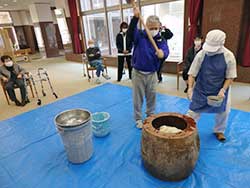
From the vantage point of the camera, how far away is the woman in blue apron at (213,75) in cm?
166

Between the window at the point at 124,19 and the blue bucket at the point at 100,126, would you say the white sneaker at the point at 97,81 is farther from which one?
the blue bucket at the point at 100,126

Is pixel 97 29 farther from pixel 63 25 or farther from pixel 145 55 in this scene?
pixel 145 55

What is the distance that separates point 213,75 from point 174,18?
11.2 ft

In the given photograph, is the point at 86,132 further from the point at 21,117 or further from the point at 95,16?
the point at 95,16

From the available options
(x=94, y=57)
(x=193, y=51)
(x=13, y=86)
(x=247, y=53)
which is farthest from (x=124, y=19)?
(x=13, y=86)

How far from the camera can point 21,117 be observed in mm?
2961

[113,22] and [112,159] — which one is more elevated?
[113,22]

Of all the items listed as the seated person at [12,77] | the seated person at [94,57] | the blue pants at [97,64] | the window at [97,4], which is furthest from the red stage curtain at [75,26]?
the seated person at [12,77]

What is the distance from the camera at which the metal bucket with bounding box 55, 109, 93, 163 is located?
5.55 feet

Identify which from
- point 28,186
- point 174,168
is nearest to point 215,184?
point 174,168

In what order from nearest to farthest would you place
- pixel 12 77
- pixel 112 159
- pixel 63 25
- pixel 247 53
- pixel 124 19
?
pixel 112 159
pixel 247 53
pixel 12 77
pixel 124 19
pixel 63 25

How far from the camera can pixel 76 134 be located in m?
1.71

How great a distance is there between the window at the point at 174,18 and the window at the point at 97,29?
199 centimetres

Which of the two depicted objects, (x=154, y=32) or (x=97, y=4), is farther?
(x=97, y=4)
